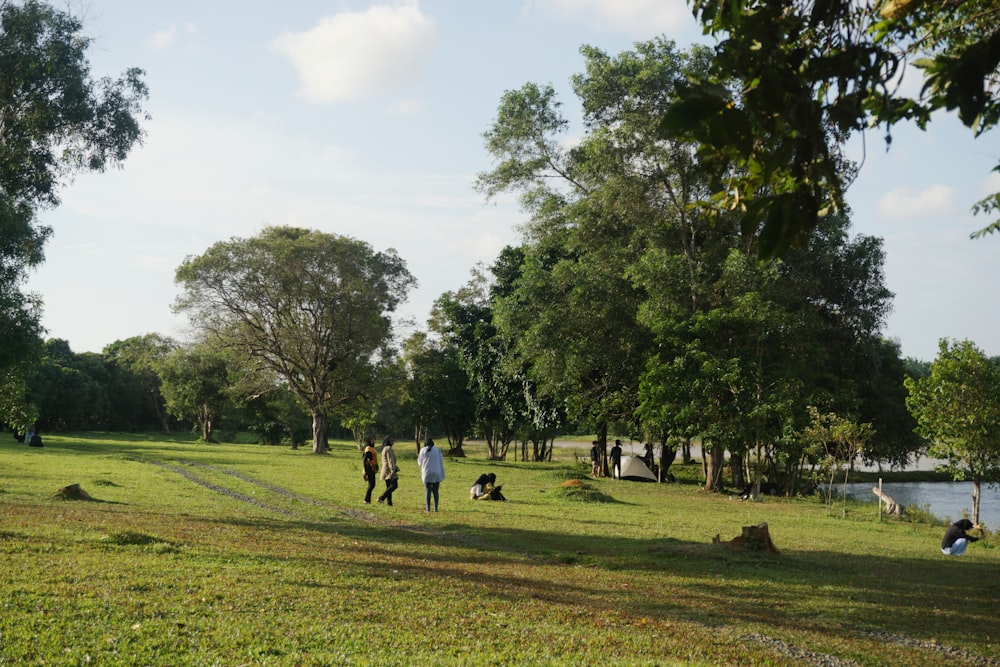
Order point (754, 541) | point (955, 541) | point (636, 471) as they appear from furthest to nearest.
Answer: point (636, 471) → point (955, 541) → point (754, 541)

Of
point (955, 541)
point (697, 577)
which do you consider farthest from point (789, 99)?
point (955, 541)

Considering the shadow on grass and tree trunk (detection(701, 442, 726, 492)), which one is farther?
tree trunk (detection(701, 442, 726, 492))

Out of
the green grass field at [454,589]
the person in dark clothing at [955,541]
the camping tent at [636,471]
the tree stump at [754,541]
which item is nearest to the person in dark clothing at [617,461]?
the camping tent at [636,471]

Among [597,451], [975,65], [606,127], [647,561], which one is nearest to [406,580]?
[647,561]

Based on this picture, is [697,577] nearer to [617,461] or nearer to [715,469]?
[715,469]

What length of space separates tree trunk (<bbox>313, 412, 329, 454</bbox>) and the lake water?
3128 cm

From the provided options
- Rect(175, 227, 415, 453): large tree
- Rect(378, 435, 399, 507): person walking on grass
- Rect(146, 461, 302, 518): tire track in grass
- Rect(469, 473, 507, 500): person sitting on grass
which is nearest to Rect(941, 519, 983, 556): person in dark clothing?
Rect(469, 473, 507, 500): person sitting on grass

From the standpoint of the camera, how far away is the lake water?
32.8 metres

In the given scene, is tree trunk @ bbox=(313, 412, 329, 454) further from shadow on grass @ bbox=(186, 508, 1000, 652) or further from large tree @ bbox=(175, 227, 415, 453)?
shadow on grass @ bbox=(186, 508, 1000, 652)

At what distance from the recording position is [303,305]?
51.9 meters

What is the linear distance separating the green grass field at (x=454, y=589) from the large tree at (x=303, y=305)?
3024 cm

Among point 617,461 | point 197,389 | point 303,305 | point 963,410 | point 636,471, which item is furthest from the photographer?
point 197,389

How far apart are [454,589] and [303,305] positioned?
4359 centimetres

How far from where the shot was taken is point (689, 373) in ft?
99.8
